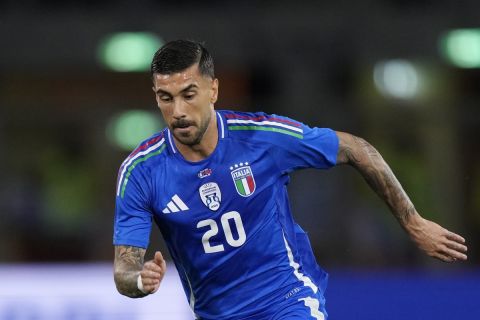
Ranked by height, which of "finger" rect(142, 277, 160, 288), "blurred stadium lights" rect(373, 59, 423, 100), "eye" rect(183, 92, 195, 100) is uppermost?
"eye" rect(183, 92, 195, 100)

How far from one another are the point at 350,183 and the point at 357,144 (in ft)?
25.3

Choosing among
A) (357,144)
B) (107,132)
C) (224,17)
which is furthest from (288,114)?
(357,144)

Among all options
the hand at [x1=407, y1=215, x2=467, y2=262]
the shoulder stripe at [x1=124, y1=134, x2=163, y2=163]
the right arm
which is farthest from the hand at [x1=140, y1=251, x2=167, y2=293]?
the hand at [x1=407, y1=215, x2=467, y2=262]

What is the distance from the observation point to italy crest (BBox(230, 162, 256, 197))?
541 centimetres

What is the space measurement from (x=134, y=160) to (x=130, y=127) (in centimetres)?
960

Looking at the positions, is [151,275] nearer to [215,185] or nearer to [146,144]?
[215,185]

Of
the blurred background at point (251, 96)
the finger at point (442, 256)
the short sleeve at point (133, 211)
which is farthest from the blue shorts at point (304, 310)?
the blurred background at point (251, 96)

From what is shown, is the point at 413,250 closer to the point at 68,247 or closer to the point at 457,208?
the point at 457,208

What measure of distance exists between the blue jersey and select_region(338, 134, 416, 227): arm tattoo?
0.11 metres

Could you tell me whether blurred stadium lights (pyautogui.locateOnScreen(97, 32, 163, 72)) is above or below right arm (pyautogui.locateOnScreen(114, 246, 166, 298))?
below

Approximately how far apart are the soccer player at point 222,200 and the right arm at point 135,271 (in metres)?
0.02

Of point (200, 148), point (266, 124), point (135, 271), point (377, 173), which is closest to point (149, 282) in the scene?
point (135, 271)

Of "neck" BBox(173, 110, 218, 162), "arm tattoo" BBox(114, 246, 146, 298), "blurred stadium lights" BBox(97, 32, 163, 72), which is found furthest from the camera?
"blurred stadium lights" BBox(97, 32, 163, 72)

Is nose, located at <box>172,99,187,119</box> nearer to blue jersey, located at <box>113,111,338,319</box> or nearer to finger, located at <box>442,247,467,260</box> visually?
blue jersey, located at <box>113,111,338,319</box>
